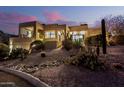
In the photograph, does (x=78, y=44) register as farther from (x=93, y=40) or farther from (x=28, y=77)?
(x=28, y=77)

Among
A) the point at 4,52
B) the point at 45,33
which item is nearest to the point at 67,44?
the point at 45,33

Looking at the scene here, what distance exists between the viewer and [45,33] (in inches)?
264

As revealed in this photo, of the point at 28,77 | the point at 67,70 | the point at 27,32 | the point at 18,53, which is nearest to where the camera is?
the point at 28,77

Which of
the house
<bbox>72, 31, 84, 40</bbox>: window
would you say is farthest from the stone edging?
<bbox>72, 31, 84, 40</bbox>: window

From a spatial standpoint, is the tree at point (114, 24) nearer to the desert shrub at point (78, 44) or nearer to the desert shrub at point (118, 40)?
the desert shrub at point (118, 40)

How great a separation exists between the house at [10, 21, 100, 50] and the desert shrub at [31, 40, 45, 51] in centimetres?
8

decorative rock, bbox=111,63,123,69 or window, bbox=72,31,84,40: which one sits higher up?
window, bbox=72,31,84,40

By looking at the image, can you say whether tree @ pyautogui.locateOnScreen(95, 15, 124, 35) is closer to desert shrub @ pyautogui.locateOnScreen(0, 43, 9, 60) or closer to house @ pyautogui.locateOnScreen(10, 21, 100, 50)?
house @ pyautogui.locateOnScreen(10, 21, 100, 50)

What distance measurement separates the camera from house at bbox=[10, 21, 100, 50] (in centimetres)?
661

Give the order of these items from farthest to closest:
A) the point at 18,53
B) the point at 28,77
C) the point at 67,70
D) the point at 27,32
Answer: the point at 27,32
the point at 18,53
the point at 67,70
the point at 28,77

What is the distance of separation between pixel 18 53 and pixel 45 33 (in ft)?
2.50

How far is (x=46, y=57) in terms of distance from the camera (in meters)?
6.59

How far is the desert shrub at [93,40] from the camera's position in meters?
6.57
